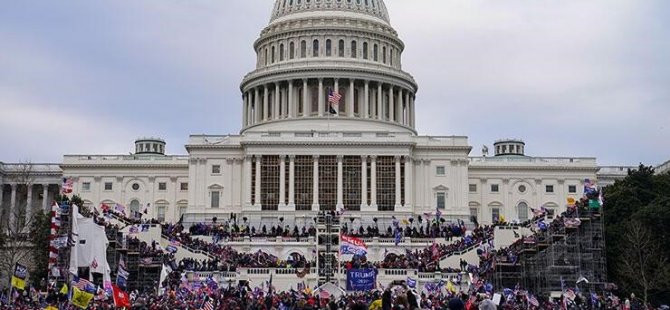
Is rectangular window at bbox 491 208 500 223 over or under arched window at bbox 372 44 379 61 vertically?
under

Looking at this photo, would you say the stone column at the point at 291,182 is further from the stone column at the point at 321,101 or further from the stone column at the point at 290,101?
the stone column at the point at 290,101

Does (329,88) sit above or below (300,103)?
above

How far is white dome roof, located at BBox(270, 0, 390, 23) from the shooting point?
418 feet

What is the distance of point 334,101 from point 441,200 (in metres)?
15.1

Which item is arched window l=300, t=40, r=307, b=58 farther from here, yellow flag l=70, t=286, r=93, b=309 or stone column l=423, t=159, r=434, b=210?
yellow flag l=70, t=286, r=93, b=309

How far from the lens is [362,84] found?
122 metres

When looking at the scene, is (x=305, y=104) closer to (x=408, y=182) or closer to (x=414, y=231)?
(x=408, y=182)

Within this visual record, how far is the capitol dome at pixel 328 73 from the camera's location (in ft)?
394

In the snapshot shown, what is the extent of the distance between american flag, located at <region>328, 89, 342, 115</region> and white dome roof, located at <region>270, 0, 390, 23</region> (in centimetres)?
1252

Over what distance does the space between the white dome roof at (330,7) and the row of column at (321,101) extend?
420 inches

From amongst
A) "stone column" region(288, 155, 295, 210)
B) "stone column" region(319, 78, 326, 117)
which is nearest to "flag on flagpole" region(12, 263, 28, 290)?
"stone column" region(288, 155, 295, 210)

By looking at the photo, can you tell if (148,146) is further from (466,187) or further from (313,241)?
(313,241)

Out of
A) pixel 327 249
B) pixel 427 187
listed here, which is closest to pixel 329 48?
pixel 427 187

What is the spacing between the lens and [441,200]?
354 feet
